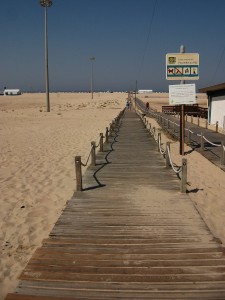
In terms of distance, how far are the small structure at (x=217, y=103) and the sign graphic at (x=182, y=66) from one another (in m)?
10.4

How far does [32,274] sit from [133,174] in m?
6.24

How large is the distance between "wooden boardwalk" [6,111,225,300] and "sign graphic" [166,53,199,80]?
6.16 m

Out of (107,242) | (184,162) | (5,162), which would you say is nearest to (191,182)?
(184,162)

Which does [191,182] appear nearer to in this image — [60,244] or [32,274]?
[60,244]

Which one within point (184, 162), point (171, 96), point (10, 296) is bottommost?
point (10, 296)

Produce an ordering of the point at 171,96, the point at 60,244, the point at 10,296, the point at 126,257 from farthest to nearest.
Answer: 1. the point at 171,96
2. the point at 60,244
3. the point at 126,257
4. the point at 10,296

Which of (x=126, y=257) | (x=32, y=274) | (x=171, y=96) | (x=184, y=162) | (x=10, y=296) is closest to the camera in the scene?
(x=10, y=296)

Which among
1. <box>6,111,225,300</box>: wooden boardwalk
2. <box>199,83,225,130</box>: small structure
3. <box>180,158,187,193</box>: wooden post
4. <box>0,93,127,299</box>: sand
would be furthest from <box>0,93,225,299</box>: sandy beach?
<box>199,83,225,130</box>: small structure

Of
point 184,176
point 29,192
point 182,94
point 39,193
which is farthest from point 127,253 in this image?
point 182,94

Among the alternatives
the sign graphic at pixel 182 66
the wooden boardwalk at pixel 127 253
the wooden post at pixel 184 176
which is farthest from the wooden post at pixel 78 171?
the sign graphic at pixel 182 66

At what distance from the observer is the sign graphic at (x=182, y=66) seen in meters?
12.8

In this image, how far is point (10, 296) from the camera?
3.90 meters

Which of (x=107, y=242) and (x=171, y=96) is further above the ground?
(x=171, y=96)

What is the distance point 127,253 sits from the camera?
4.93 m
